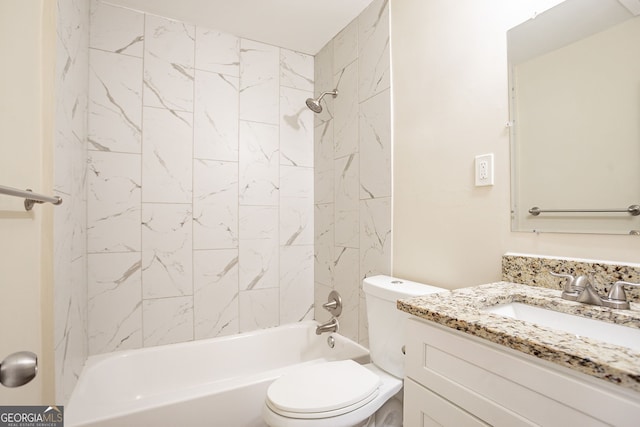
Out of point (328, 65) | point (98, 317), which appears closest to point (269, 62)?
point (328, 65)

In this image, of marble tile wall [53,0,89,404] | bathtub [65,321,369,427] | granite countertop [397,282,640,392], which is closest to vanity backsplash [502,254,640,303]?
granite countertop [397,282,640,392]

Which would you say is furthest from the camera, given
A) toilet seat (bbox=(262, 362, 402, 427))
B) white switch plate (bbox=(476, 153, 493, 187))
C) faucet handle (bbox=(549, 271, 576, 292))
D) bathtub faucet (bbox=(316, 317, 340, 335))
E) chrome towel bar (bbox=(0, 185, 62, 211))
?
bathtub faucet (bbox=(316, 317, 340, 335))

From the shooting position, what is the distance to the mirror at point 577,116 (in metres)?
0.81

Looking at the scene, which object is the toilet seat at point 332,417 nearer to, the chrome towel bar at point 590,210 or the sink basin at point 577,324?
the sink basin at point 577,324

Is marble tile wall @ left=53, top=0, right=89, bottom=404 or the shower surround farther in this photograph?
the shower surround

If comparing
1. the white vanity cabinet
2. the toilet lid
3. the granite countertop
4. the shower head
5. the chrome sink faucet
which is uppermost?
the shower head

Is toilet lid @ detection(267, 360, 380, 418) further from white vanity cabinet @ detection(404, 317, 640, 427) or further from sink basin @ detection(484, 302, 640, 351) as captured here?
sink basin @ detection(484, 302, 640, 351)

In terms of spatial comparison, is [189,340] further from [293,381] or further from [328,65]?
[328,65]

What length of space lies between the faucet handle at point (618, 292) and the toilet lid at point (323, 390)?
83 cm

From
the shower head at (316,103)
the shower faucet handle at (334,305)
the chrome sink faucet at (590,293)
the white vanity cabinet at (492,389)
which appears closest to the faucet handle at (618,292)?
the chrome sink faucet at (590,293)

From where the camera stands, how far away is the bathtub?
1239 mm

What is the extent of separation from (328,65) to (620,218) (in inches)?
72.9

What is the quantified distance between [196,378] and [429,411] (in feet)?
5.09

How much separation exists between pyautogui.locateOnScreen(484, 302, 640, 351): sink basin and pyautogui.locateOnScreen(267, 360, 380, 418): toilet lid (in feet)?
2.00
